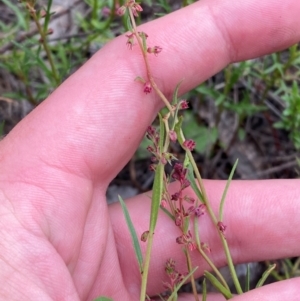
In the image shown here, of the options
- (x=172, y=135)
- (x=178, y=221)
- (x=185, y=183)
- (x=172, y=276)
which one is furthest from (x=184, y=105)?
(x=172, y=276)

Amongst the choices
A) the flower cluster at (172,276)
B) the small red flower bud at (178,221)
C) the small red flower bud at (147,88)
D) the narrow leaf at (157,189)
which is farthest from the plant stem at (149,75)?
the flower cluster at (172,276)

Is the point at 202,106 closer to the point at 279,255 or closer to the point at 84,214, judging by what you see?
the point at 279,255

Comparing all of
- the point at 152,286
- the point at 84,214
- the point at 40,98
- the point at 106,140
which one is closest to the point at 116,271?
the point at 152,286

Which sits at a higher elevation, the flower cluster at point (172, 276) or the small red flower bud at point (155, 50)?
the small red flower bud at point (155, 50)

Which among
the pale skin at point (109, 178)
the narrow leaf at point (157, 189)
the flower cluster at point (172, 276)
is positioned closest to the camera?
the narrow leaf at point (157, 189)

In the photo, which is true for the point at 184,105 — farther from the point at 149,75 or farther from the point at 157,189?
the point at 157,189

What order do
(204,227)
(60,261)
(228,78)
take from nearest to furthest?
(60,261) → (204,227) → (228,78)

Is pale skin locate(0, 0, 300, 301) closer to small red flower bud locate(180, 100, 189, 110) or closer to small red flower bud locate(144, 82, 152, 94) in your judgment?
small red flower bud locate(144, 82, 152, 94)

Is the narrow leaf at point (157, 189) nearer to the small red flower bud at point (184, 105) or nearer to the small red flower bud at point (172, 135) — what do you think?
the small red flower bud at point (172, 135)
